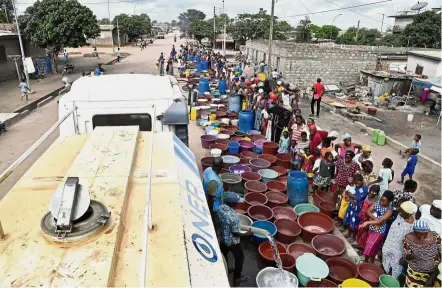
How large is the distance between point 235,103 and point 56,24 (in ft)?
50.5

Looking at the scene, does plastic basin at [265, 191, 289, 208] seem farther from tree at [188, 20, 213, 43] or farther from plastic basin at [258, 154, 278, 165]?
tree at [188, 20, 213, 43]

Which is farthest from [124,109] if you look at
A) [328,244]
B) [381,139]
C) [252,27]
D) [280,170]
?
[252,27]

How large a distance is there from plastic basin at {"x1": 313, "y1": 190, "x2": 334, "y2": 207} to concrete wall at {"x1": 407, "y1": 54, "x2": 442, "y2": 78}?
15.0 m

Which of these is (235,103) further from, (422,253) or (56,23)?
(56,23)

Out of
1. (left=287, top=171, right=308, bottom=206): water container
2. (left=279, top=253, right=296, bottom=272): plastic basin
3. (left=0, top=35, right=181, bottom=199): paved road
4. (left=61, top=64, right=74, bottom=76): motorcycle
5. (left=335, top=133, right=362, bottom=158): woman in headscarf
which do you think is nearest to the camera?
(left=279, top=253, right=296, bottom=272): plastic basin

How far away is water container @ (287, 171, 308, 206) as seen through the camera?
642 cm

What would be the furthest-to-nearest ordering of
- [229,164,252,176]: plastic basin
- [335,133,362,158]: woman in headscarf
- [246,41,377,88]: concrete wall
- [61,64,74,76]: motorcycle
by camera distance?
[61,64,74,76]: motorcycle < [246,41,377,88]: concrete wall < [229,164,252,176]: plastic basin < [335,133,362,158]: woman in headscarf

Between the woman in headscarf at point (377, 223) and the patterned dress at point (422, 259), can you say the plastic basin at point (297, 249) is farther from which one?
the patterned dress at point (422, 259)

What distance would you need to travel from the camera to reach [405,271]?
14.9 feet

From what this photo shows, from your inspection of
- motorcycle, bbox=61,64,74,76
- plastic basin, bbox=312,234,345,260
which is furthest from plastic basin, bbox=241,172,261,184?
motorcycle, bbox=61,64,74,76

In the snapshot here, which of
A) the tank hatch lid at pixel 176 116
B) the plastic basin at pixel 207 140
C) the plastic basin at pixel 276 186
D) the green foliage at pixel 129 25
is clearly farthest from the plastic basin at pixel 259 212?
the green foliage at pixel 129 25

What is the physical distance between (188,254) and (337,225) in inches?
185

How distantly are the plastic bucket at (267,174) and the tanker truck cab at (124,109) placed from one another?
2805 mm

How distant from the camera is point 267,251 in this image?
5070 millimetres
